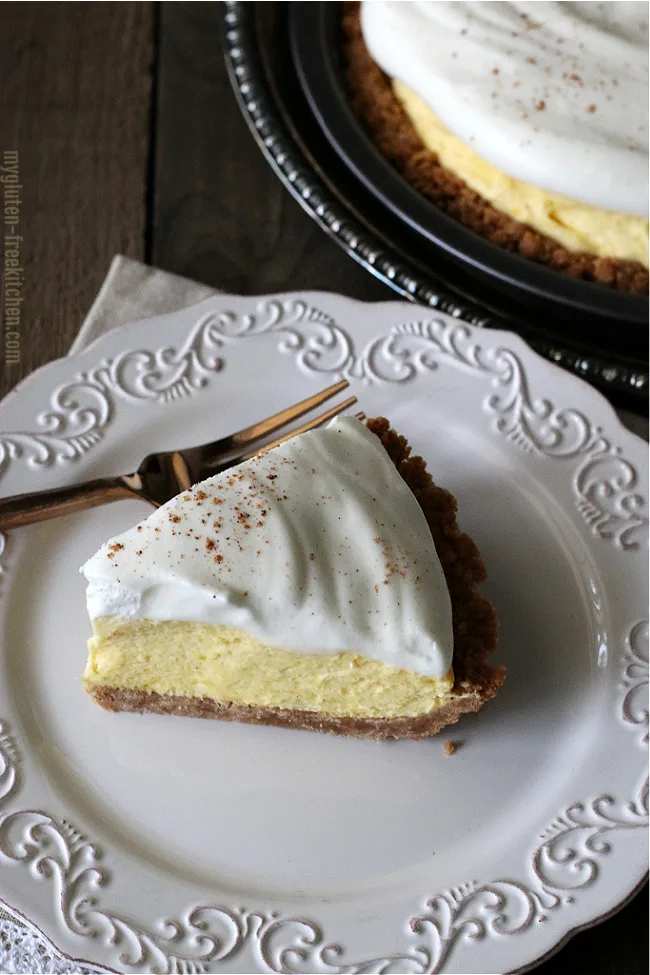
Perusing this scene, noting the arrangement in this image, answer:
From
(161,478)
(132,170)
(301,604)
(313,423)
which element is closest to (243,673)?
(301,604)

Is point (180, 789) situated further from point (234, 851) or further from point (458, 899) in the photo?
point (458, 899)

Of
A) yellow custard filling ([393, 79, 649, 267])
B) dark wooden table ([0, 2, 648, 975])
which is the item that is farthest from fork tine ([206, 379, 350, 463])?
yellow custard filling ([393, 79, 649, 267])

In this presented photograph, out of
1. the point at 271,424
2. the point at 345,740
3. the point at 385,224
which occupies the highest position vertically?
the point at 385,224

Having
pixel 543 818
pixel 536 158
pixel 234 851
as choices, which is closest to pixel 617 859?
pixel 543 818

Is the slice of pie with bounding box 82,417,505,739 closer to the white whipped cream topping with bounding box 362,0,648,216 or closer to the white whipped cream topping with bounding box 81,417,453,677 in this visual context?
the white whipped cream topping with bounding box 81,417,453,677

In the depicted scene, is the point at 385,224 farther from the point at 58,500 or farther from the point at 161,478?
the point at 58,500

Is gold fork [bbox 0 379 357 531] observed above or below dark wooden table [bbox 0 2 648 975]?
below

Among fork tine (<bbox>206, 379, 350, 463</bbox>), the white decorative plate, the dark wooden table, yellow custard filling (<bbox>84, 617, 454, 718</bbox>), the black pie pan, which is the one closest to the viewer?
the white decorative plate
